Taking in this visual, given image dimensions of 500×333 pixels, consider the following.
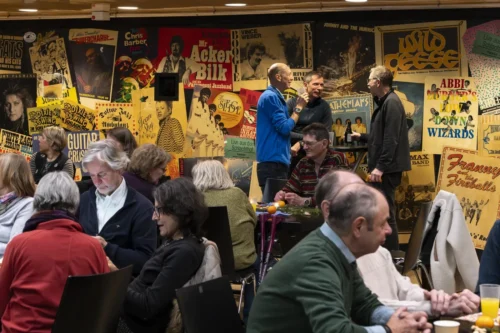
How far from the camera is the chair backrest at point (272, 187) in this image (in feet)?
25.8

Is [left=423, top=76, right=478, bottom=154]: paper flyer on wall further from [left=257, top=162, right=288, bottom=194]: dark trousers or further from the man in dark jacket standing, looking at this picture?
[left=257, top=162, right=288, bottom=194]: dark trousers

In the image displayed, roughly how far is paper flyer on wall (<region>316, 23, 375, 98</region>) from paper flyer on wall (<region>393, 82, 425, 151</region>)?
0.41 metres

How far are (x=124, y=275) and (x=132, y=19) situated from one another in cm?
718

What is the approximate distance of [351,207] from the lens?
299 centimetres

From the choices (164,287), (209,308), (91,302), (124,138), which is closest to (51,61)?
(124,138)

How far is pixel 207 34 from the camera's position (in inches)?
413

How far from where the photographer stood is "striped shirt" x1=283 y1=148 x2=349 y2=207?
7.17 m

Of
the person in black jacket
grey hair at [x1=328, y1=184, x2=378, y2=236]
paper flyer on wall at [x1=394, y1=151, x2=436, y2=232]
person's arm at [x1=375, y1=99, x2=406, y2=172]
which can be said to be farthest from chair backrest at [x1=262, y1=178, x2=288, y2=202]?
grey hair at [x1=328, y1=184, x2=378, y2=236]

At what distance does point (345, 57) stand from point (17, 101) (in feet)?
13.8

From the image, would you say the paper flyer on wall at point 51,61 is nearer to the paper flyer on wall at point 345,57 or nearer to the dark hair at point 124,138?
the paper flyer on wall at point 345,57

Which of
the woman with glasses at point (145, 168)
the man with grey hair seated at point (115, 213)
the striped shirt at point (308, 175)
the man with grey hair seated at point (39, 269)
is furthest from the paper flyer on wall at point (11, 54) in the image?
the man with grey hair seated at point (39, 269)

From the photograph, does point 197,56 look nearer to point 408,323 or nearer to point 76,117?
point 76,117

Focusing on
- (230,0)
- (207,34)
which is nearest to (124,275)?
(230,0)

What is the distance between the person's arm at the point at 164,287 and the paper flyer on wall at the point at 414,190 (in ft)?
18.8
